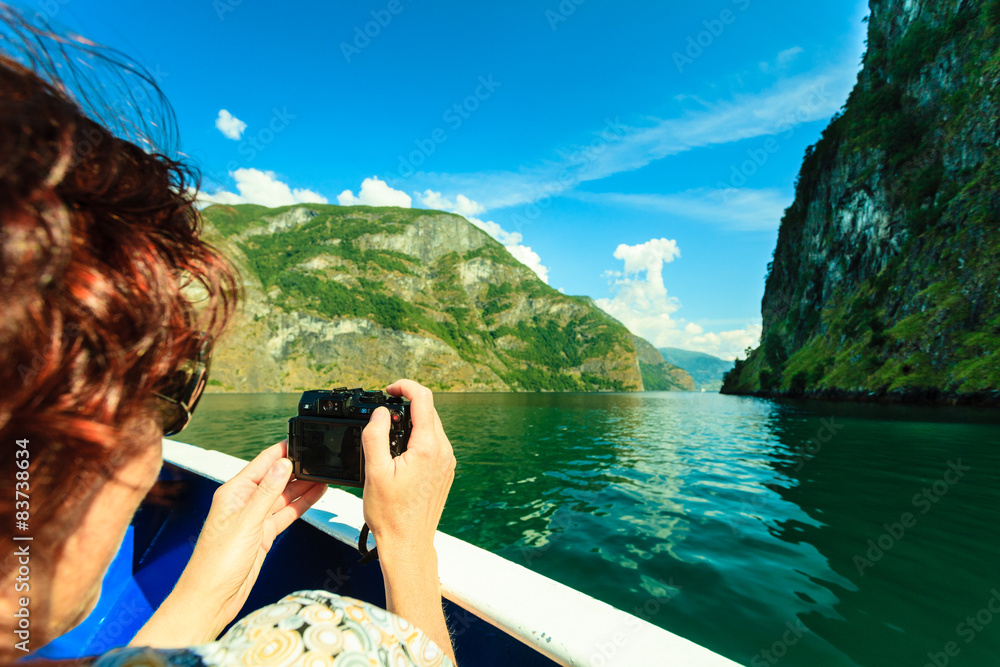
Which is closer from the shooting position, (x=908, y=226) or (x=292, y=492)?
(x=292, y=492)

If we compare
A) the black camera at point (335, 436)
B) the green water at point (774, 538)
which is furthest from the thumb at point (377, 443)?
the green water at point (774, 538)

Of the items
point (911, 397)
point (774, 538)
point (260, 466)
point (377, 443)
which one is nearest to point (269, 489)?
point (260, 466)

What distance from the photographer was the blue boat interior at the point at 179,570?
5.62ft

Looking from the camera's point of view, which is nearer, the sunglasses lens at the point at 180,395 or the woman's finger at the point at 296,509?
the sunglasses lens at the point at 180,395

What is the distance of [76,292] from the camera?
53 centimetres

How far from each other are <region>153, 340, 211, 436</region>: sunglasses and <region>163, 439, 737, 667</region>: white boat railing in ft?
4.38

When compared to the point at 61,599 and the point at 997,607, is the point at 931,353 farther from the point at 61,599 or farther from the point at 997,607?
the point at 61,599

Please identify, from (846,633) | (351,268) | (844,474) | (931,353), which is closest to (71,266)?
(846,633)

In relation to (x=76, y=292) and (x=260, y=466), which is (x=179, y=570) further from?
(x=76, y=292)

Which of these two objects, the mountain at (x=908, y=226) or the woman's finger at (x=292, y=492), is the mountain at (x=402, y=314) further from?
the woman's finger at (x=292, y=492)

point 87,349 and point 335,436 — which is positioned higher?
point 87,349

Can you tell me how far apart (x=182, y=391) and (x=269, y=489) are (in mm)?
600

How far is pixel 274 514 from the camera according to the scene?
1.42m

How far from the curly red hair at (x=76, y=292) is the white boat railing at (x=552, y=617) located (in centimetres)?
140
